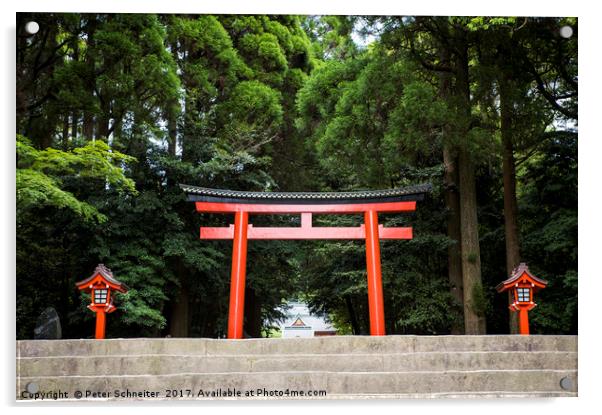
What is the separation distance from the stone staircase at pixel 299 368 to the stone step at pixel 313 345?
0.04 ft

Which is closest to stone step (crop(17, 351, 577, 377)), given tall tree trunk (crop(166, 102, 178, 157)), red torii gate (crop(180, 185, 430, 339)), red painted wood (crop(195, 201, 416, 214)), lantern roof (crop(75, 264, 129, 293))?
lantern roof (crop(75, 264, 129, 293))

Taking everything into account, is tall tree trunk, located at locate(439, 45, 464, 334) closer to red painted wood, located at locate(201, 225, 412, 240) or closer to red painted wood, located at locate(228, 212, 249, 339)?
red painted wood, located at locate(201, 225, 412, 240)

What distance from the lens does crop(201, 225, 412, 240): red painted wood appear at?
8.40 metres

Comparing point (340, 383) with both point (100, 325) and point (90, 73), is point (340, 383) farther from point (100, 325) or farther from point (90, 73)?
point (90, 73)

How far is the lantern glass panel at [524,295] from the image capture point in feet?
25.2

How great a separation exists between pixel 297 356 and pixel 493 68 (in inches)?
194

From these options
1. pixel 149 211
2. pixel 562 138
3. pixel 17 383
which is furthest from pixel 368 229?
pixel 17 383

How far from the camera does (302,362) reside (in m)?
6.80

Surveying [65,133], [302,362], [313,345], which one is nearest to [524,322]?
[313,345]

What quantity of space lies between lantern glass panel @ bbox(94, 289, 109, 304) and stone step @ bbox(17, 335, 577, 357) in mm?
Answer: 727

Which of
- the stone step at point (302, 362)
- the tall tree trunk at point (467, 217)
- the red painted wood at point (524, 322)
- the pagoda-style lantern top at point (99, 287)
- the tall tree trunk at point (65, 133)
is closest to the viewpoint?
the stone step at point (302, 362)

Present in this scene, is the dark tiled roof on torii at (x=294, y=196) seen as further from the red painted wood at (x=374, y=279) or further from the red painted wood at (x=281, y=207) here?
the red painted wood at (x=374, y=279)

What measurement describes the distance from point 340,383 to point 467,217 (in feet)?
14.9

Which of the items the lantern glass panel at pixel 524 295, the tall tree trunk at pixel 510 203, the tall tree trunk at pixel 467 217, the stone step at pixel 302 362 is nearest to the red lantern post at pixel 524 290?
the lantern glass panel at pixel 524 295
